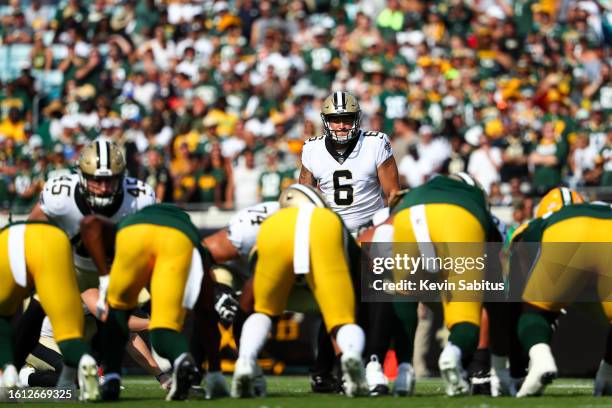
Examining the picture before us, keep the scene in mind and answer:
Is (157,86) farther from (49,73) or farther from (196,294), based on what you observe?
(196,294)

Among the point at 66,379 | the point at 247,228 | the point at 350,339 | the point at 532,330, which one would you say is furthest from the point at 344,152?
the point at 66,379

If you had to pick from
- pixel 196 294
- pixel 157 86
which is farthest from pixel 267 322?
pixel 157 86

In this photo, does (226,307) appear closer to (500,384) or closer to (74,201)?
(74,201)

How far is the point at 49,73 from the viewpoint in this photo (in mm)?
23016

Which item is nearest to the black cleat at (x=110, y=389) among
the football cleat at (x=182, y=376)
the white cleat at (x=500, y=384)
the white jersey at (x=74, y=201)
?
the football cleat at (x=182, y=376)

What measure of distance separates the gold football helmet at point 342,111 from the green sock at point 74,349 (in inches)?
122

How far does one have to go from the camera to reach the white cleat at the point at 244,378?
7.94 metres

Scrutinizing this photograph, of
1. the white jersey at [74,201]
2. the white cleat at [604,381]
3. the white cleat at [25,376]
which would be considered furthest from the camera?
the white cleat at [25,376]

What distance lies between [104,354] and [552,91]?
11602 mm

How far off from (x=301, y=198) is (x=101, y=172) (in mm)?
1374

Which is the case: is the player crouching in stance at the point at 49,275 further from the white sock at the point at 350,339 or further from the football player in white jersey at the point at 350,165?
the football player in white jersey at the point at 350,165

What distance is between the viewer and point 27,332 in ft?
30.6

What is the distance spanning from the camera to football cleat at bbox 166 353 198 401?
7797 mm

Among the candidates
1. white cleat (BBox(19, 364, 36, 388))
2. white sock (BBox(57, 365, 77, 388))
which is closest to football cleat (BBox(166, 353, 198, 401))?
white sock (BBox(57, 365, 77, 388))
